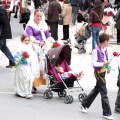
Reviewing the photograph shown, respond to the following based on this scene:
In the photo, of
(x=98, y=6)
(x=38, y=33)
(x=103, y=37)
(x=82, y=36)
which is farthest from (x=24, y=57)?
(x=98, y=6)

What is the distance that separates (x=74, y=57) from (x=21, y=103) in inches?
237

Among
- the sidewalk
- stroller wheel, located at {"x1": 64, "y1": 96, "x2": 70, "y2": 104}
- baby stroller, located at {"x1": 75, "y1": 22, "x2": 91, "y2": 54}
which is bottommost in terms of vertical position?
the sidewalk

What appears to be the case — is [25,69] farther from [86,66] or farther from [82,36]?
[82,36]

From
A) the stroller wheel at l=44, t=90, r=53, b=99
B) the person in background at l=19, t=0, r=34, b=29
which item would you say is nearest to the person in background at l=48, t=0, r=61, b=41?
the person in background at l=19, t=0, r=34, b=29

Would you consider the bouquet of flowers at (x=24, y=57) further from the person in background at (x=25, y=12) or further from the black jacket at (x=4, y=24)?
the person in background at (x=25, y=12)

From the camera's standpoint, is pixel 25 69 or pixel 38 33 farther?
pixel 38 33

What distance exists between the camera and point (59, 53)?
10.2 m

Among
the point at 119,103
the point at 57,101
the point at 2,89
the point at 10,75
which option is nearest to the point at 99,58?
the point at 119,103

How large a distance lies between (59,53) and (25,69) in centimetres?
82

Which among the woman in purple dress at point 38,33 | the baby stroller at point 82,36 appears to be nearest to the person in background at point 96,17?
the baby stroller at point 82,36

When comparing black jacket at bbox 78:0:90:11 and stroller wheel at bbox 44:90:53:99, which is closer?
stroller wheel at bbox 44:90:53:99

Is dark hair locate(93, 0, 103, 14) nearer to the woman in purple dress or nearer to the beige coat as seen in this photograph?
the beige coat

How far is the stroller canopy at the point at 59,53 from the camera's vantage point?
1023cm

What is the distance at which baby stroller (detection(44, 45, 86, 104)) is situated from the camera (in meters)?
10.2
